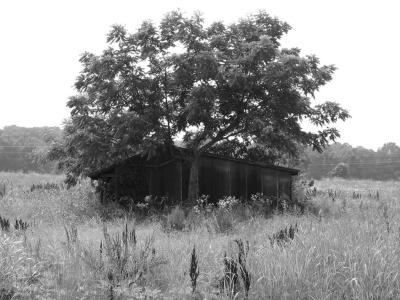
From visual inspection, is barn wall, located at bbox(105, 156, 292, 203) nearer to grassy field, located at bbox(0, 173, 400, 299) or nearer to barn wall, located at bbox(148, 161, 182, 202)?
barn wall, located at bbox(148, 161, 182, 202)

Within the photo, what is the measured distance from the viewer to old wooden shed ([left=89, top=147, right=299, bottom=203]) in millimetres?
19656

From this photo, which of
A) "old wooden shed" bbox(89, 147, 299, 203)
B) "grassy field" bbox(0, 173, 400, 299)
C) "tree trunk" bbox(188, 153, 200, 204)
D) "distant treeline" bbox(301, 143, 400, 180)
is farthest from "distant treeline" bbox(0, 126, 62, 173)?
"grassy field" bbox(0, 173, 400, 299)

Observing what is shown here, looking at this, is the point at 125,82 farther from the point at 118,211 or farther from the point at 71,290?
the point at 71,290

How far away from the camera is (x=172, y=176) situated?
19.8 metres

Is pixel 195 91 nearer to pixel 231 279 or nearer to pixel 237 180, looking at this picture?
pixel 237 180

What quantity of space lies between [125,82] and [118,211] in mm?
4832

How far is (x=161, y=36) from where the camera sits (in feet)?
60.5

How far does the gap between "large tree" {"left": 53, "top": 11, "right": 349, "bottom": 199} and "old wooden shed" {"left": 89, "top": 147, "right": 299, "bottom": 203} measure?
73cm

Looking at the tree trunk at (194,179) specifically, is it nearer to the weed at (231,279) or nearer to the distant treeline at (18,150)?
the weed at (231,279)

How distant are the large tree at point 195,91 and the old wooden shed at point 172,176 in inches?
28.8

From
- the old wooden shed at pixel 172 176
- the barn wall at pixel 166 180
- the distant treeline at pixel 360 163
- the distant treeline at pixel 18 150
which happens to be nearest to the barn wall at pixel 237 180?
the old wooden shed at pixel 172 176

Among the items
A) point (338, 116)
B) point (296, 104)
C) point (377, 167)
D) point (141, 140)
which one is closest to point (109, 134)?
point (141, 140)

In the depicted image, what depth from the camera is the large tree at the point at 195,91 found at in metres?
16.6

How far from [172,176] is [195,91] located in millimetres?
4722
